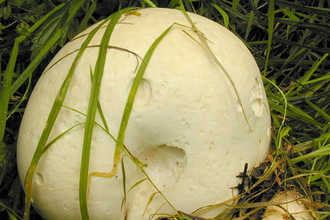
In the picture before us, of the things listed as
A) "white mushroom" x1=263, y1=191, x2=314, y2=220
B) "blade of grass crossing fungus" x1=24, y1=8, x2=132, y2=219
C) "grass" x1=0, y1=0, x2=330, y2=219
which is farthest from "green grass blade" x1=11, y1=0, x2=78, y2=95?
"white mushroom" x1=263, y1=191, x2=314, y2=220

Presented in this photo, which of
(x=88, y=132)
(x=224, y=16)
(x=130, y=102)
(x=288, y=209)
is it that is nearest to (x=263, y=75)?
(x=224, y=16)

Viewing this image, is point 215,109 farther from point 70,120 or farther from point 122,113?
point 70,120

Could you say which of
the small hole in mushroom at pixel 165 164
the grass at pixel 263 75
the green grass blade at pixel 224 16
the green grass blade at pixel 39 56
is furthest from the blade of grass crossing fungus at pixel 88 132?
the green grass blade at pixel 224 16

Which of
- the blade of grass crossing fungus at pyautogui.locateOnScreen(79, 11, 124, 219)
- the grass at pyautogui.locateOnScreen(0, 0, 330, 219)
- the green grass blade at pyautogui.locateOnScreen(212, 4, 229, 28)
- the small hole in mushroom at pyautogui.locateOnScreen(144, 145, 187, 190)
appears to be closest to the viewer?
the blade of grass crossing fungus at pyautogui.locateOnScreen(79, 11, 124, 219)

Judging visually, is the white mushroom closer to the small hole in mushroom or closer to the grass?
the grass

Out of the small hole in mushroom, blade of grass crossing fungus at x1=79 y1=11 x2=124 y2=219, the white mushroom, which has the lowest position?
the white mushroom
